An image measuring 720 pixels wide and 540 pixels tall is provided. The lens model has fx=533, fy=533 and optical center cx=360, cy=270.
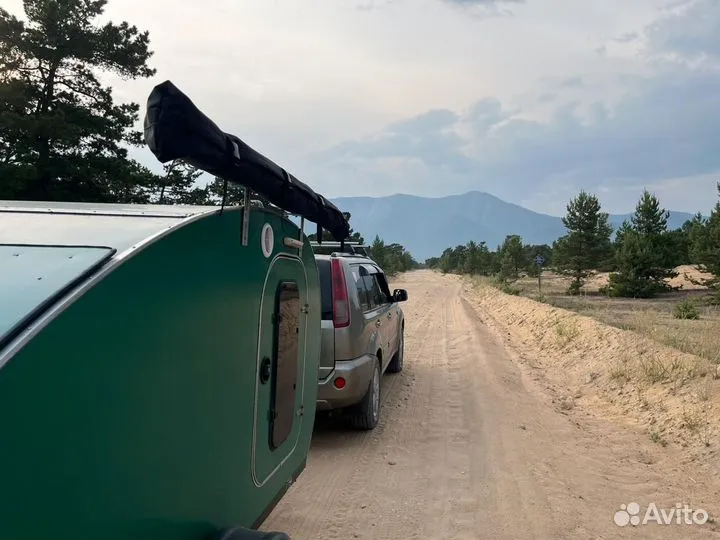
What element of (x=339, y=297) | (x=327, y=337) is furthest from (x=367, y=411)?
(x=339, y=297)

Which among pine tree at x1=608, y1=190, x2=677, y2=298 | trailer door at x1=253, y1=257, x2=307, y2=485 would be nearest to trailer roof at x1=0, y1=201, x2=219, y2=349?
trailer door at x1=253, y1=257, x2=307, y2=485

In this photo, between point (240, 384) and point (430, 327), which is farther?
point (430, 327)

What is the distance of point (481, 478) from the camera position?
482cm

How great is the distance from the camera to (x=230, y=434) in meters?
2.44

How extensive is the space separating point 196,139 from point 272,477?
2.03 meters

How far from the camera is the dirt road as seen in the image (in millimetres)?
3975

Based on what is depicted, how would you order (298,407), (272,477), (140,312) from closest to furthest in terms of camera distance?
(140,312)
(272,477)
(298,407)

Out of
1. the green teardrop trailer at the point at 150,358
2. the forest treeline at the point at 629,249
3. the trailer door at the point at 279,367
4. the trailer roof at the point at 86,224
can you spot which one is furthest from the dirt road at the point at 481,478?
the forest treeline at the point at 629,249

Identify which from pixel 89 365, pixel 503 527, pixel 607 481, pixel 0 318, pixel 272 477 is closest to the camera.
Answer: pixel 0 318

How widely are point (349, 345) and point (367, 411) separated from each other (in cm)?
92

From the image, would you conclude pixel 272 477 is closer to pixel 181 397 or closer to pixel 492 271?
pixel 181 397

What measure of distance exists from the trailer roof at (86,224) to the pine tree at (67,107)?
15116 millimetres

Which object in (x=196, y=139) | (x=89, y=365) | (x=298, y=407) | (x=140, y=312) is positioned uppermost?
(x=196, y=139)

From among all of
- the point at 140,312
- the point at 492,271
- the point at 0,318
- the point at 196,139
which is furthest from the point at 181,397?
the point at 492,271
